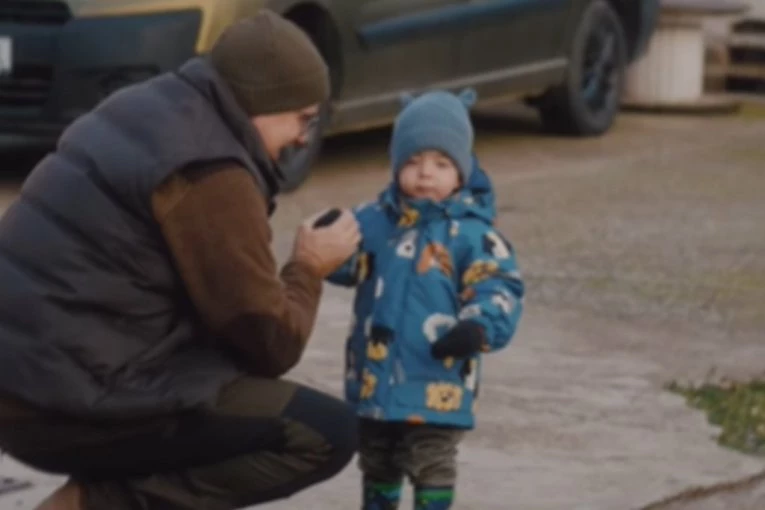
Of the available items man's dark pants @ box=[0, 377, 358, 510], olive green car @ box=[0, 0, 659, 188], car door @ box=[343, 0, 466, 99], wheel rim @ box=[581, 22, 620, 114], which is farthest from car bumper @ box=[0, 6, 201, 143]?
man's dark pants @ box=[0, 377, 358, 510]

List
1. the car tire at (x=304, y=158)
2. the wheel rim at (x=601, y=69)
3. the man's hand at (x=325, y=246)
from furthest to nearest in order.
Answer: the wheel rim at (x=601, y=69) < the car tire at (x=304, y=158) < the man's hand at (x=325, y=246)

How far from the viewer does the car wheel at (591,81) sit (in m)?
11.1

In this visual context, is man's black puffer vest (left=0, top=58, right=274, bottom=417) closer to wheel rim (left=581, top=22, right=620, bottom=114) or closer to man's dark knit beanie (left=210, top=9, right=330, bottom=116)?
man's dark knit beanie (left=210, top=9, right=330, bottom=116)

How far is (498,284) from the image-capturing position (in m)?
4.82

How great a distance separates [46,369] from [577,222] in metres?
5.02

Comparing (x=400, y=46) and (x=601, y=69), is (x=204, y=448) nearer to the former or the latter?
(x=400, y=46)

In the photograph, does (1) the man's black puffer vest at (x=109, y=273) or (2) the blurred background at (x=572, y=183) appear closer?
(1) the man's black puffer vest at (x=109, y=273)

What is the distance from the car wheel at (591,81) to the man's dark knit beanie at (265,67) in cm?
666

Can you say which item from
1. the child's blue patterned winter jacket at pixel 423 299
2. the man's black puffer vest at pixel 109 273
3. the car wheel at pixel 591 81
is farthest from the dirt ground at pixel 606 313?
the man's black puffer vest at pixel 109 273

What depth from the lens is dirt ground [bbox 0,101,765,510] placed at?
572cm

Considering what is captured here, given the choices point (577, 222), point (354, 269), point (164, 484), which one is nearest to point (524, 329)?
point (577, 222)

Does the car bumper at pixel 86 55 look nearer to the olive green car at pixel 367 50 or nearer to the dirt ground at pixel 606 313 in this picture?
the olive green car at pixel 367 50

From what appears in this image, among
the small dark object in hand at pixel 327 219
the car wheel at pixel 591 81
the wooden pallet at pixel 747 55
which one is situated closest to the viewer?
the small dark object in hand at pixel 327 219

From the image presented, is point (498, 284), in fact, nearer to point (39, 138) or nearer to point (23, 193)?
point (23, 193)
